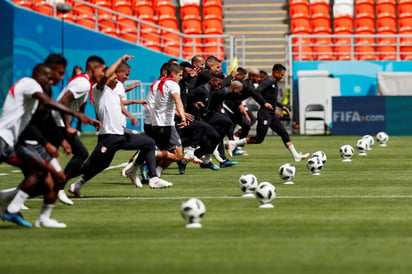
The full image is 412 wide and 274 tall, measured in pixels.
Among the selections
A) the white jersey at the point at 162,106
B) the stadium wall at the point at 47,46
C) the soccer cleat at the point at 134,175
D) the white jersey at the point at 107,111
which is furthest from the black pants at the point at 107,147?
the stadium wall at the point at 47,46

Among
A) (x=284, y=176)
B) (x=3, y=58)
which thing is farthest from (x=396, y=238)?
(x=3, y=58)

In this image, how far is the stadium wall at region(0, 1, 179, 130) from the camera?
110ft

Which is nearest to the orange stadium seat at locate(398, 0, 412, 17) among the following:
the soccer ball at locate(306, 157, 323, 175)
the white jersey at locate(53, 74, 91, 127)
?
the soccer ball at locate(306, 157, 323, 175)

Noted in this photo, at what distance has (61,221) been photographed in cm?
1093

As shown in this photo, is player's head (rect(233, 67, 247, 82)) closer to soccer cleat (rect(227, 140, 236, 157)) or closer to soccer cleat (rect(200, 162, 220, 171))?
soccer cleat (rect(227, 140, 236, 157))

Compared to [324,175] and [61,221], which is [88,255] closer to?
[61,221]

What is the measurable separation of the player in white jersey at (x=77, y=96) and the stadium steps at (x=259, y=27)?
25.4 m

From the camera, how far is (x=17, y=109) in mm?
10086

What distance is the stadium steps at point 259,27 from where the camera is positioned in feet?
→ 131

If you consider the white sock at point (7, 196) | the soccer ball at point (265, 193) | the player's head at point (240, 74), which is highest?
the player's head at point (240, 74)

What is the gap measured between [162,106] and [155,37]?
72.9 feet

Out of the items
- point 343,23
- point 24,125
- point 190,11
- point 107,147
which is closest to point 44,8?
point 190,11

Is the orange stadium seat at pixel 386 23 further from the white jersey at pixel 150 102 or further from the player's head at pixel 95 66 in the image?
the player's head at pixel 95 66

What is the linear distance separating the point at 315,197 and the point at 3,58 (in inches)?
876
